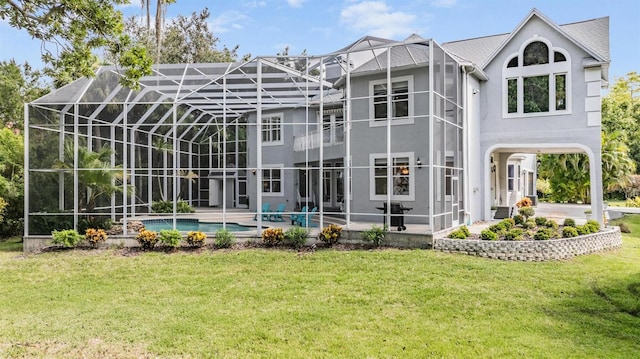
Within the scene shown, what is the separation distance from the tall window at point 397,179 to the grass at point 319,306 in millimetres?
3663

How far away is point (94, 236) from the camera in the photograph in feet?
44.3

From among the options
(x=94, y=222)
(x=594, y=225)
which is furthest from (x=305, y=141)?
(x=594, y=225)

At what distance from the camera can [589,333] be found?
6719 millimetres

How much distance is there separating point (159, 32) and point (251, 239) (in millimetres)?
12909

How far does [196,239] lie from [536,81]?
13321 mm

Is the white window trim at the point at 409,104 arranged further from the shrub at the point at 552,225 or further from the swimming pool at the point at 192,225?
the swimming pool at the point at 192,225

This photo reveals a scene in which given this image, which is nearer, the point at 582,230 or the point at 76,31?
the point at 76,31

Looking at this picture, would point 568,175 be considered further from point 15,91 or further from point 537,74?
point 15,91

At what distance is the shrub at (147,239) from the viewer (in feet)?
43.3

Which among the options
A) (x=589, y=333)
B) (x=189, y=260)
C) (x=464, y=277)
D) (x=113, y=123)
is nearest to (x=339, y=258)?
(x=464, y=277)

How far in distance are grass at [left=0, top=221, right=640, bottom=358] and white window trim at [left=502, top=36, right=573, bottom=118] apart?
5.86 meters

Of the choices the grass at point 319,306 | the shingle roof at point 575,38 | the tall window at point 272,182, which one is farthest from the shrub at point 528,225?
the tall window at point 272,182

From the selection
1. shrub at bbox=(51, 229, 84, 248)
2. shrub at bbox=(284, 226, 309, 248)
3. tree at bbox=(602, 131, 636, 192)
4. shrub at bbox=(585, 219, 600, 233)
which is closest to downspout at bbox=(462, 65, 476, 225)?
shrub at bbox=(585, 219, 600, 233)

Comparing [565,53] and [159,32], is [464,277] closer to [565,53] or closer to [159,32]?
[565,53]
